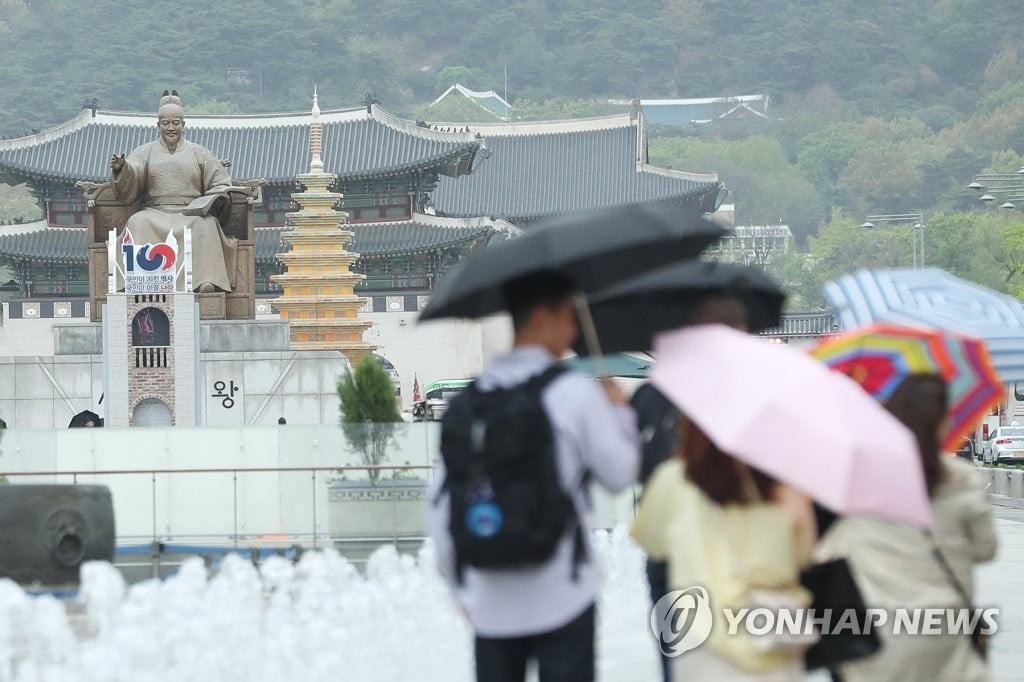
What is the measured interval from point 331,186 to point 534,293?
41144mm

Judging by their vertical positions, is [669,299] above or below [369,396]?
below

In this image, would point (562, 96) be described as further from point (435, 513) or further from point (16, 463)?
point (435, 513)

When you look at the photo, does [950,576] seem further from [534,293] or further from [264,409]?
[264,409]

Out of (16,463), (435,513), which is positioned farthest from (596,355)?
(16,463)

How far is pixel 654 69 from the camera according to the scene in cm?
11100

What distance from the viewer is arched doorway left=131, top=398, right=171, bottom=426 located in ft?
85.3

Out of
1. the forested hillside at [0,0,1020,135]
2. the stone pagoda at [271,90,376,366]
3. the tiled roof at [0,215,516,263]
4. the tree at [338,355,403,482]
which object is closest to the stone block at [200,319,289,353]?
the stone pagoda at [271,90,376,366]

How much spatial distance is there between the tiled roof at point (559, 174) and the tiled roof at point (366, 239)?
5125mm

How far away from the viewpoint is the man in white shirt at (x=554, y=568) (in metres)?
4.51

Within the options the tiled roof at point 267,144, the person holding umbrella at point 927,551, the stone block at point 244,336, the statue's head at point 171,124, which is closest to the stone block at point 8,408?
the stone block at point 244,336

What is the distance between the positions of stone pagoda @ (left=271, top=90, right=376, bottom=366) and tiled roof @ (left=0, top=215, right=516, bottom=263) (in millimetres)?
10605

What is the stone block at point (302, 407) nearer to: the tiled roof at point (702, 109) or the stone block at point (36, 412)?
the stone block at point (36, 412)

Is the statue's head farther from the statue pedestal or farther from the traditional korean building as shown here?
the traditional korean building

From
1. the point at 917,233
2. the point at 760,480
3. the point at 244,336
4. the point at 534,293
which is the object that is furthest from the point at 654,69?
the point at 760,480
